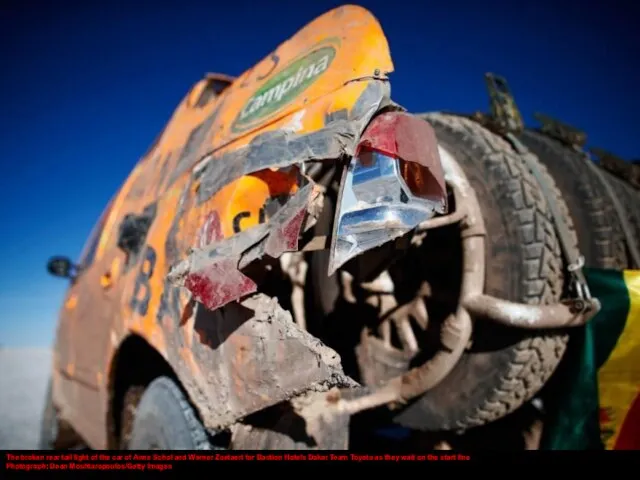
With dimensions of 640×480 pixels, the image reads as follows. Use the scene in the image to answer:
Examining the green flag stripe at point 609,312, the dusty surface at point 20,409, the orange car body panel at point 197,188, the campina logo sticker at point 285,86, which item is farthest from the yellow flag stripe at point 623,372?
the dusty surface at point 20,409

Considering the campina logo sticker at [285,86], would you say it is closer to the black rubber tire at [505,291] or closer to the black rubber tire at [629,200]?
the black rubber tire at [505,291]

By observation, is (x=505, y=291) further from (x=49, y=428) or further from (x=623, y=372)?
(x=49, y=428)

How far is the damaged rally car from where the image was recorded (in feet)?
4.02

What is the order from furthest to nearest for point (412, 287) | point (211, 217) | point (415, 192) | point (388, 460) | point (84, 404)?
point (84, 404), point (412, 287), point (388, 460), point (211, 217), point (415, 192)

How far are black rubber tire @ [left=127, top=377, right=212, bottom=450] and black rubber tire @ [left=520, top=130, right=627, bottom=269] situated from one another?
241cm

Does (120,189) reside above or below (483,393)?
above

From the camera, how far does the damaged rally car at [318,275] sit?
1.23 m

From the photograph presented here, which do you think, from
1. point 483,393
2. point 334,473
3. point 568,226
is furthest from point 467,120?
point 334,473

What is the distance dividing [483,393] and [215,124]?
74.6 inches

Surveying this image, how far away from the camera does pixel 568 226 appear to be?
1921 mm

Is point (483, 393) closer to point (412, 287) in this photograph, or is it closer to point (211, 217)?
point (412, 287)

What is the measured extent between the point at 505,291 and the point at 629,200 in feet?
6.69

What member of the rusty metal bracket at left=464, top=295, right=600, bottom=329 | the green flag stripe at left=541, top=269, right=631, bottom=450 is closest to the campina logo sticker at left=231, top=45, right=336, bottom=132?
the rusty metal bracket at left=464, top=295, right=600, bottom=329

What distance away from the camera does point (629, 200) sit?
3.05 meters
